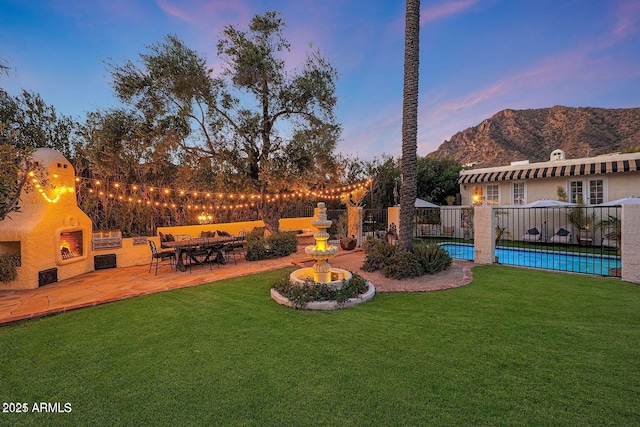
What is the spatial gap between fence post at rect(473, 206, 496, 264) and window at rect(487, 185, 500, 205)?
950 cm

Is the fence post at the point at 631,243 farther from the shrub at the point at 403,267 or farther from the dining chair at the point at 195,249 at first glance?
the dining chair at the point at 195,249

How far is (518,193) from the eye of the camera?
622 inches

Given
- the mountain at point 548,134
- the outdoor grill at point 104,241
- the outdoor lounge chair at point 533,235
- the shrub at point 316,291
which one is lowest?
the shrub at point 316,291

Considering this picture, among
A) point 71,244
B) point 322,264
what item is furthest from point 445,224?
point 71,244

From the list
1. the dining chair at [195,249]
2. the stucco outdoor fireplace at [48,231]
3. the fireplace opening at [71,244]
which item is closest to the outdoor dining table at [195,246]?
the dining chair at [195,249]

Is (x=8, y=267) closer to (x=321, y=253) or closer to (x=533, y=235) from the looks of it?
(x=321, y=253)

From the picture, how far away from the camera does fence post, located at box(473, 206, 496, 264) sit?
8.66 meters

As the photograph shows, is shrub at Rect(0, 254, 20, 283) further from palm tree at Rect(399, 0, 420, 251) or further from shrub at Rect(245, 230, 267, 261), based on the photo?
palm tree at Rect(399, 0, 420, 251)

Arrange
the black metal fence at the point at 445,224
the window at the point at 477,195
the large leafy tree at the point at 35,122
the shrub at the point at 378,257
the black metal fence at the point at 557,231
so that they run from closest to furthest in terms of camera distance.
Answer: the shrub at the point at 378,257 → the black metal fence at the point at 557,231 → the large leafy tree at the point at 35,122 → the black metal fence at the point at 445,224 → the window at the point at 477,195

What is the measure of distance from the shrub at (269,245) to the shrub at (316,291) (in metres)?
4.58

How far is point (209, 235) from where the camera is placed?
11320 mm

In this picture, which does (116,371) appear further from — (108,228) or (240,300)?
(108,228)

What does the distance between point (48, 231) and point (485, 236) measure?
12925 mm

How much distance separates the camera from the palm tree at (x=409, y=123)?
7.48 metres
